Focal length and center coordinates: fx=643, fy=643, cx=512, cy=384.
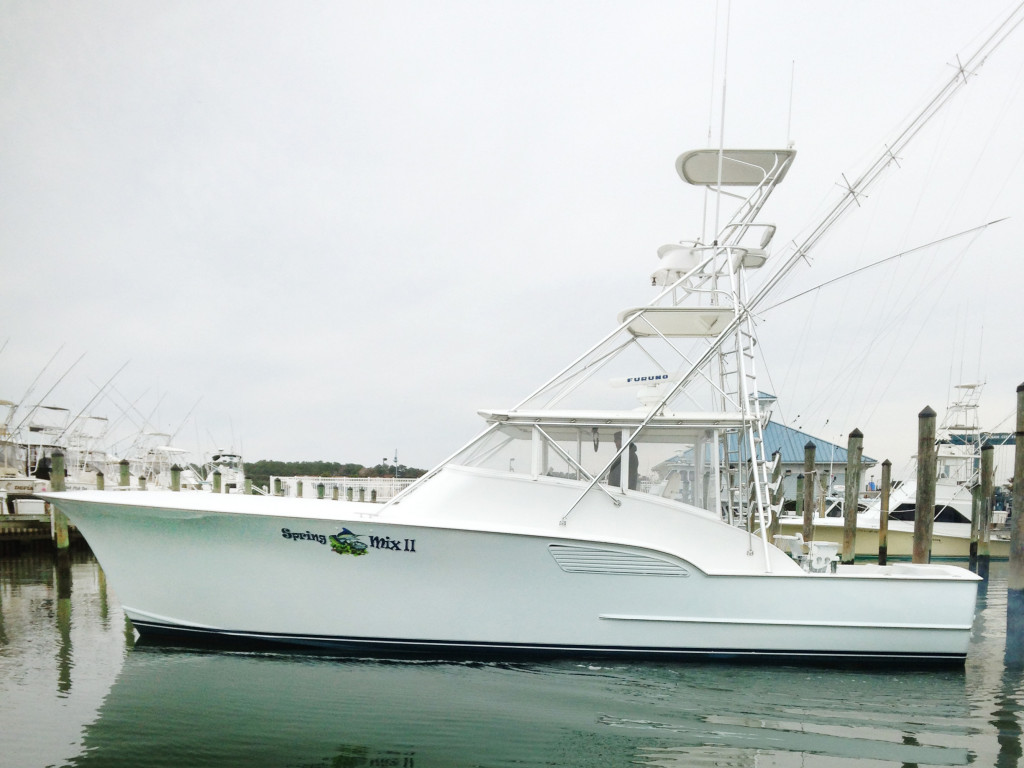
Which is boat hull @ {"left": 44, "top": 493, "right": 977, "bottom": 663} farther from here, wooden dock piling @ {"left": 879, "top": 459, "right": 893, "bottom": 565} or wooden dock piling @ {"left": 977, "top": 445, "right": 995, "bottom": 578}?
wooden dock piling @ {"left": 977, "top": 445, "right": 995, "bottom": 578}

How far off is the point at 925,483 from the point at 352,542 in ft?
30.9

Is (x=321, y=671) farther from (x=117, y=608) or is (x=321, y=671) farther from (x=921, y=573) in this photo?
(x=921, y=573)

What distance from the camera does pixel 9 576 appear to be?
1244 cm

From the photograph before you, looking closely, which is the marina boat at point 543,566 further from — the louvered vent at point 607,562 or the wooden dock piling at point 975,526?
the wooden dock piling at point 975,526

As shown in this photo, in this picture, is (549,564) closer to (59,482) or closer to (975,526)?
(59,482)

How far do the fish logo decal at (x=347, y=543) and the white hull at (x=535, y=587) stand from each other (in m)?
0.03

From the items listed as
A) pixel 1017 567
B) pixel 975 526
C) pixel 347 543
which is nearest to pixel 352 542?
pixel 347 543

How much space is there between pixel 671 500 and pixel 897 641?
8.41 feet

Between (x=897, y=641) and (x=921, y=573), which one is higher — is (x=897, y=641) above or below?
below

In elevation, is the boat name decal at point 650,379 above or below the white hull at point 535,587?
above

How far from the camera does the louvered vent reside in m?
6.10

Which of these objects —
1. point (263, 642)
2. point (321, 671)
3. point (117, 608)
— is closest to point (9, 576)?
point (117, 608)

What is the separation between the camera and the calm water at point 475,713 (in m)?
4.59

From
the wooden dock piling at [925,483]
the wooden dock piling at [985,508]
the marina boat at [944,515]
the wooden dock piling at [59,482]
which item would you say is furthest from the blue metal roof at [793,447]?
the wooden dock piling at [59,482]
